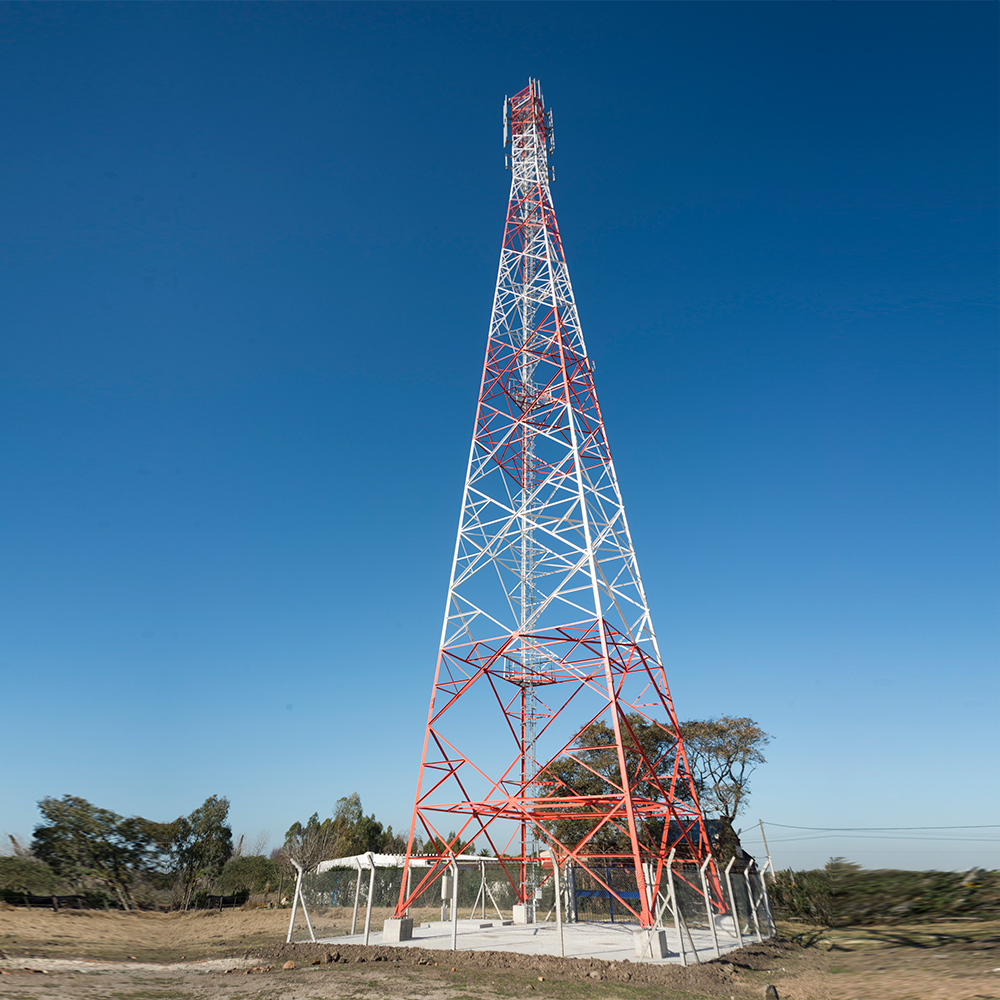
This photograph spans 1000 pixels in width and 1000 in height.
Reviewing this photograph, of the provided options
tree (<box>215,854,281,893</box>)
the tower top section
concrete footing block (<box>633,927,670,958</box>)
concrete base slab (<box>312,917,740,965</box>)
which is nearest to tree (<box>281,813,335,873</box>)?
tree (<box>215,854,281,893</box>)

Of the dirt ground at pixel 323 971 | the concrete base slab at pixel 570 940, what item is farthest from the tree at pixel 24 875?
the concrete base slab at pixel 570 940

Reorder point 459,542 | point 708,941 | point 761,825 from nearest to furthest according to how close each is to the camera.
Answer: point 708,941, point 459,542, point 761,825

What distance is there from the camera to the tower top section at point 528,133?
25.1m

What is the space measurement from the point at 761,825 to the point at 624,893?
515cm

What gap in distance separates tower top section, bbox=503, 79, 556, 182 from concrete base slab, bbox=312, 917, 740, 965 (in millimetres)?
25301

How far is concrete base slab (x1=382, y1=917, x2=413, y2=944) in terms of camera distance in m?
14.6

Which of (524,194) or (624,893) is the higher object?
(524,194)

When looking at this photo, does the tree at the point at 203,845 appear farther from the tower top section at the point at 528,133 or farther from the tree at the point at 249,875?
the tower top section at the point at 528,133

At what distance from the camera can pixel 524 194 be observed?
25.3 metres

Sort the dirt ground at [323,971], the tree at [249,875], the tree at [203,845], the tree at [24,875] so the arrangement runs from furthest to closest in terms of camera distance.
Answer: the tree at [249,875], the tree at [203,845], the tree at [24,875], the dirt ground at [323,971]

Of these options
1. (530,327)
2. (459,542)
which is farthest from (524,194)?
(459,542)

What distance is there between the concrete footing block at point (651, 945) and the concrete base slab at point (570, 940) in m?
0.02

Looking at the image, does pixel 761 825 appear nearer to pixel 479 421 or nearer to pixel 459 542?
pixel 459 542

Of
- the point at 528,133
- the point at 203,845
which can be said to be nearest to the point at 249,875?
the point at 203,845
